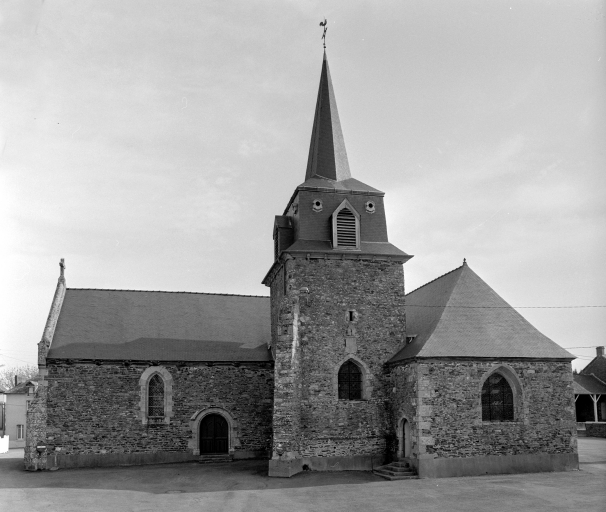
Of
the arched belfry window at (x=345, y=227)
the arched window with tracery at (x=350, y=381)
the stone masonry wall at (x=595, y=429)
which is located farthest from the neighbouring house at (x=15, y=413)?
the stone masonry wall at (x=595, y=429)

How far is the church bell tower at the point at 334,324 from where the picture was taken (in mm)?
24094

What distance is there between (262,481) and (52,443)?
9.67 m

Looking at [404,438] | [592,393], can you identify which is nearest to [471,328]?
[404,438]

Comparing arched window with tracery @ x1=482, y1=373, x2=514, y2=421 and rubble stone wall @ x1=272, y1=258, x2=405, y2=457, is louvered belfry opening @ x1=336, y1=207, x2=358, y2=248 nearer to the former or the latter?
rubble stone wall @ x1=272, y1=258, x2=405, y2=457

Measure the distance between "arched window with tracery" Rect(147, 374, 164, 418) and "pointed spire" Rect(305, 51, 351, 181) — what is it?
36.3 ft

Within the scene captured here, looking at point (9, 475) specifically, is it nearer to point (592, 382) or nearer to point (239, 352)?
point (239, 352)

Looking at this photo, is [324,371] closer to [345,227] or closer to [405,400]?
[405,400]

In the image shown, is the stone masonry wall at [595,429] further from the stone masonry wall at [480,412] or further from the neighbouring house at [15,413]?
the neighbouring house at [15,413]

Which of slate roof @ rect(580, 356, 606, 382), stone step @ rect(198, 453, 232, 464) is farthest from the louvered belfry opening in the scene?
slate roof @ rect(580, 356, 606, 382)

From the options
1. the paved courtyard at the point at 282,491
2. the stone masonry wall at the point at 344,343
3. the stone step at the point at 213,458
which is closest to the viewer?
the paved courtyard at the point at 282,491

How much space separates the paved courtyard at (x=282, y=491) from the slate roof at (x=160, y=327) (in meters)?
5.15

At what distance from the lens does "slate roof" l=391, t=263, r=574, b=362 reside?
76.2ft

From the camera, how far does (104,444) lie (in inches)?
1037

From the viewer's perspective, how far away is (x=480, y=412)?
22750mm
